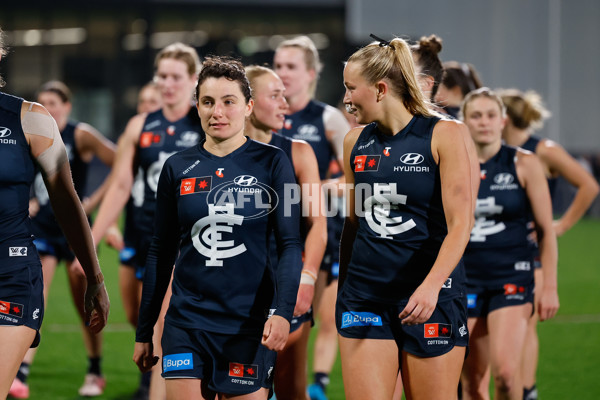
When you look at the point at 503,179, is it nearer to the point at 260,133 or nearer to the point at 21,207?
the point at 260,133

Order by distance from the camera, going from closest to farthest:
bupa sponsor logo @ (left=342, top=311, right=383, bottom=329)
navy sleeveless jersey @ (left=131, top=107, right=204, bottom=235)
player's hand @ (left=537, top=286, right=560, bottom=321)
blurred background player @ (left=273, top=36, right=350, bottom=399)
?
bupa sponsor logo @ (left=342, top=311, right=383, bottom=329) → player's hand @ (left=537, top=286, right=560, bottom=321) → navy sleeveless jersey @ (left=131, top=107, right=204, bottom=235) → blurred background player @ (left=273, top=36, right=350, bottom=399)

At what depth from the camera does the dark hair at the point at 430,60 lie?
450 cm

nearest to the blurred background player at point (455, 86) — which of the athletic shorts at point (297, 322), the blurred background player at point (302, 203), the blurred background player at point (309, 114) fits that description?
the blurred background player at point (309, 114)

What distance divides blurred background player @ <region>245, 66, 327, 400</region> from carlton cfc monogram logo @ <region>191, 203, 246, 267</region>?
58cm

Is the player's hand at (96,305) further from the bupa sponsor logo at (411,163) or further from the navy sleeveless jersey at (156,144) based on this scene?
the navy sleeveless jersey at (156,144)

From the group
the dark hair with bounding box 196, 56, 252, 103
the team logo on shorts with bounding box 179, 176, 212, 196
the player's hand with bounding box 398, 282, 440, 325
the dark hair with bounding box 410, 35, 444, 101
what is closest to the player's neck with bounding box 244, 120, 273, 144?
the dark hair with bounding box 196, 56, 252, 103

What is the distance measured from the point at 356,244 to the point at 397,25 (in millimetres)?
22883

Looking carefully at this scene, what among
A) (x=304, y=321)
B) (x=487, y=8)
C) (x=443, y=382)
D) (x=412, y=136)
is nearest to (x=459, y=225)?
(x=412, y=136)

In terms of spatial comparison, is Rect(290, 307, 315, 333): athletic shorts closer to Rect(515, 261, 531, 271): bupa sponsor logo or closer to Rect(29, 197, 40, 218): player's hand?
Rect(515, 261, 531, 271): bupa sponsor logo

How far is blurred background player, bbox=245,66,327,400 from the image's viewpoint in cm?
411

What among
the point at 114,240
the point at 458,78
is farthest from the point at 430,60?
the point at 114,240

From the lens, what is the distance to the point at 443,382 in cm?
348

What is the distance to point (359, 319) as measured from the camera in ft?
11.8

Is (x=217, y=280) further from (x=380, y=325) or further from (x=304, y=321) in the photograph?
(x=304, y=321)
